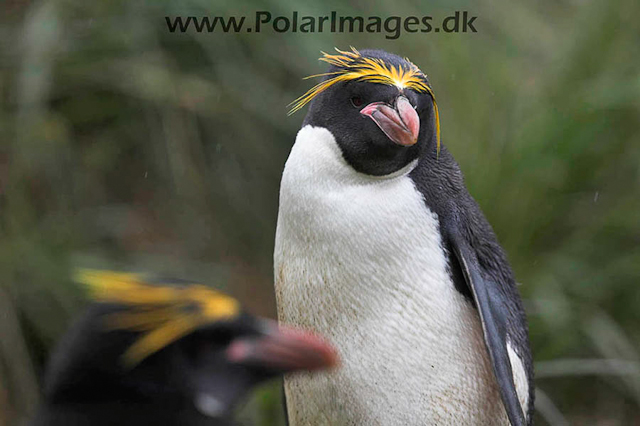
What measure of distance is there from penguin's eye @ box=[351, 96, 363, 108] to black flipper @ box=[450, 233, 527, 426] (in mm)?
357

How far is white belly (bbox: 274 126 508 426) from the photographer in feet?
6.57

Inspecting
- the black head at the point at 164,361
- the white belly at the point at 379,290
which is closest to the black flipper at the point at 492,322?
the white belly at the point at 379,290

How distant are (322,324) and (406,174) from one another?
0.38 m

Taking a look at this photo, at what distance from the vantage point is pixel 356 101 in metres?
1.96

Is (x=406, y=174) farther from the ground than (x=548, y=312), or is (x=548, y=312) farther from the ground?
(x=406, y=174)

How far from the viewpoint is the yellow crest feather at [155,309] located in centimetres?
143

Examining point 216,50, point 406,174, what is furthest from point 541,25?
point 406,174

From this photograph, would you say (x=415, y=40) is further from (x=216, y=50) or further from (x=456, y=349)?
(x=456, y=349)

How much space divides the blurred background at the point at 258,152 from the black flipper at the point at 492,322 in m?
1.14

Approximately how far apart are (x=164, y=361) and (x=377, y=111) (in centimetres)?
71

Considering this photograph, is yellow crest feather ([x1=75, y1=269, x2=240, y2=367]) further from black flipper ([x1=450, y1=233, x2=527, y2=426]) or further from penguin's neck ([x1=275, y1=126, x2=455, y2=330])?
black flipper ([x1=450, y1=233, x2=527, y2=426])

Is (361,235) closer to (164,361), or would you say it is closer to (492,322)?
(492,322)

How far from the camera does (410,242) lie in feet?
6.59

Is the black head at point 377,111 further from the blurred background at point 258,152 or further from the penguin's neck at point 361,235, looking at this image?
the blurred background at point 258,152
